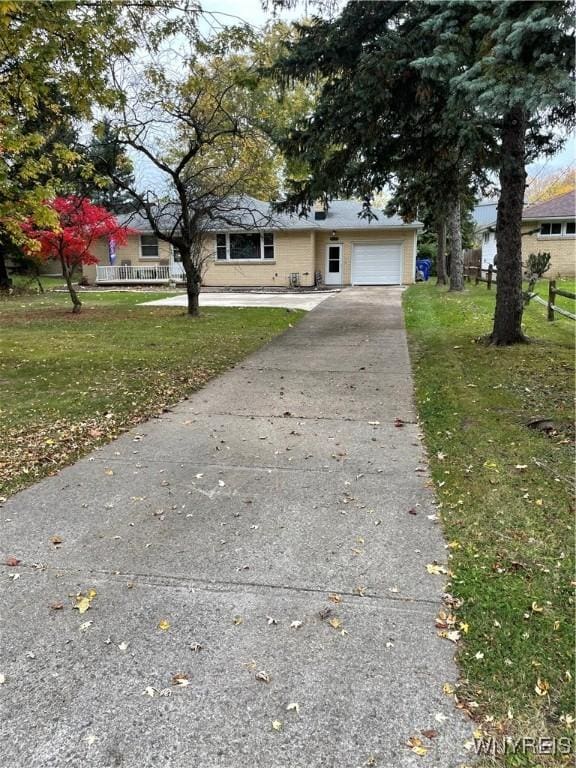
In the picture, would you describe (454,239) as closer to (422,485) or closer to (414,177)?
(414,177)

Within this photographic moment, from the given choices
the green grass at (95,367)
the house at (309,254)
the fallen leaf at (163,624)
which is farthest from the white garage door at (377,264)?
the fallen leaf at (163,624)

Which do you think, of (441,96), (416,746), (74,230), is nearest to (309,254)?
(74,230)

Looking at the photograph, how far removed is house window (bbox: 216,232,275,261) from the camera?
86.3 ft

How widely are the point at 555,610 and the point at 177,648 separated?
5.86ft

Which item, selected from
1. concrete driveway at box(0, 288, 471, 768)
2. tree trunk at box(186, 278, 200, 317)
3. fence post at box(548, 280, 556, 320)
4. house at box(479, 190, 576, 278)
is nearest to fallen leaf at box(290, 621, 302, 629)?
concrete driveway at box(0, 288, 471, 768)

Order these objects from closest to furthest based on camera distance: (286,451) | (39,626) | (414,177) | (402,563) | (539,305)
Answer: (39,626), (402,563), (286,451), (414,177), (539,305)

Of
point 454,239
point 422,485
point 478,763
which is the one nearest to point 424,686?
point 478,763

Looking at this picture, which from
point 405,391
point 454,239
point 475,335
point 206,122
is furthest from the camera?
point 454,239

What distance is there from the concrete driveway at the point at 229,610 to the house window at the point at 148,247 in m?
24.8

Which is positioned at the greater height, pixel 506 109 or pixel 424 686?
pixel 506 109

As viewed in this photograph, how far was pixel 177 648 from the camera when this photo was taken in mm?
2393

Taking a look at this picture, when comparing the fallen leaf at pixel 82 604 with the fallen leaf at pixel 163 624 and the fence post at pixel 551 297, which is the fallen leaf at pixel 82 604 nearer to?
the fallen leaf at pixel 163 624

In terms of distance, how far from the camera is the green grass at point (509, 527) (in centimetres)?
212

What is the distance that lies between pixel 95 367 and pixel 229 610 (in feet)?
21.6
